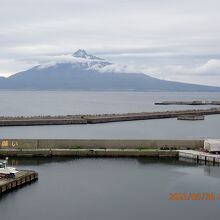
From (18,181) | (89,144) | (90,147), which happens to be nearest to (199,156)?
(90,147)

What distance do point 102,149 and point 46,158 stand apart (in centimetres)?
457

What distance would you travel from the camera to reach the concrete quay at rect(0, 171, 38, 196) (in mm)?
27578

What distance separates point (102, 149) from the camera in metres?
39.5

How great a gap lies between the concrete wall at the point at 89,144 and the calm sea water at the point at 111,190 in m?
2.30

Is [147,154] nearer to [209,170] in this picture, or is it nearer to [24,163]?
[209,170]

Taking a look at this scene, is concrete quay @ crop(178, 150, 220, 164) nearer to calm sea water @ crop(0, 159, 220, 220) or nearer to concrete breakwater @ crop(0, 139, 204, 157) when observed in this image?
concrete breakwater @ crop(0, 139, 204, 157)

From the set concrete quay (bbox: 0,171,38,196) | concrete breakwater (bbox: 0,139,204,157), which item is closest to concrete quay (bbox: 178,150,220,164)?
concrete breakwater (bbox: 0,139,204,157)

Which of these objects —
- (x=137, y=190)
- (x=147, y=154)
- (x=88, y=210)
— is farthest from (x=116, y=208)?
(x=147, y=154)

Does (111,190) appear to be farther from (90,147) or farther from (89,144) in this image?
(89,144)
